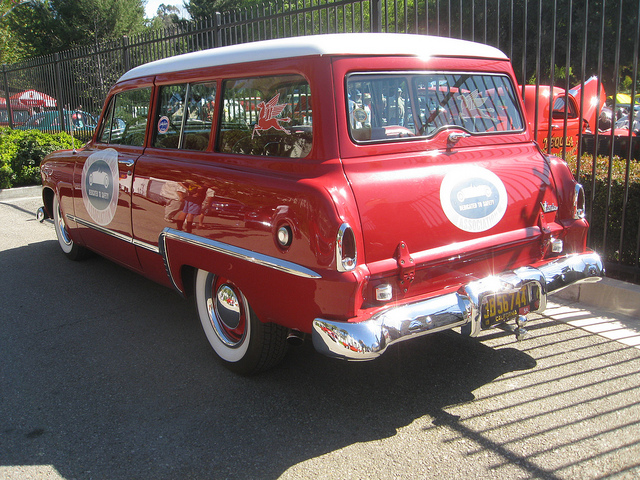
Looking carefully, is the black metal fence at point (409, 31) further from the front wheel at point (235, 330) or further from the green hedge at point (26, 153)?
the front wheel at point (235, 330)

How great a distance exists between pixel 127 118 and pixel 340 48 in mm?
2426

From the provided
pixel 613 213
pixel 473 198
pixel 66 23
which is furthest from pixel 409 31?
pixel 66 23

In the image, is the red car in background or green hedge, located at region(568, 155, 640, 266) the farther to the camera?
the red car in background

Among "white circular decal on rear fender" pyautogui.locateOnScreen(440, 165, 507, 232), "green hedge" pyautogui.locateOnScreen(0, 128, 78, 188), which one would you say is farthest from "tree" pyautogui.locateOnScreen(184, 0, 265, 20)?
"white circular decal on rear fender" pyautogui.locateOnScreen(440, 165, 507, 232)

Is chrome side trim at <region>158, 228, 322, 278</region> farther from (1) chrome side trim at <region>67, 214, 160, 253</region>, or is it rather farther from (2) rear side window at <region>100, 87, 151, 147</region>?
(2) rear side window at <region>100, 87, 151, 147</region>

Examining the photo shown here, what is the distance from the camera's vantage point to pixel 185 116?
12.9 ft

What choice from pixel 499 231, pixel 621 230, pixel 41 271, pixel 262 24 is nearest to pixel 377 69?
pixel 499 231

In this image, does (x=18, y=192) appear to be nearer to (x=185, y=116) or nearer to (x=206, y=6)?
(x=185, y=116)

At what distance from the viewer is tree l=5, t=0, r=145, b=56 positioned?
3894 centimetres

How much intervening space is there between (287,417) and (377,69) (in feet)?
6.51

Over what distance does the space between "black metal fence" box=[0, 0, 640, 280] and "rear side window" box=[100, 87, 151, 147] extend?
103 inches

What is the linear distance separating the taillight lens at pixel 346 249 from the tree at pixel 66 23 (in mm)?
41270

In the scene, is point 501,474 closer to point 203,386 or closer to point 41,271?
point 203,386

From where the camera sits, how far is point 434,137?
10.8 ft
